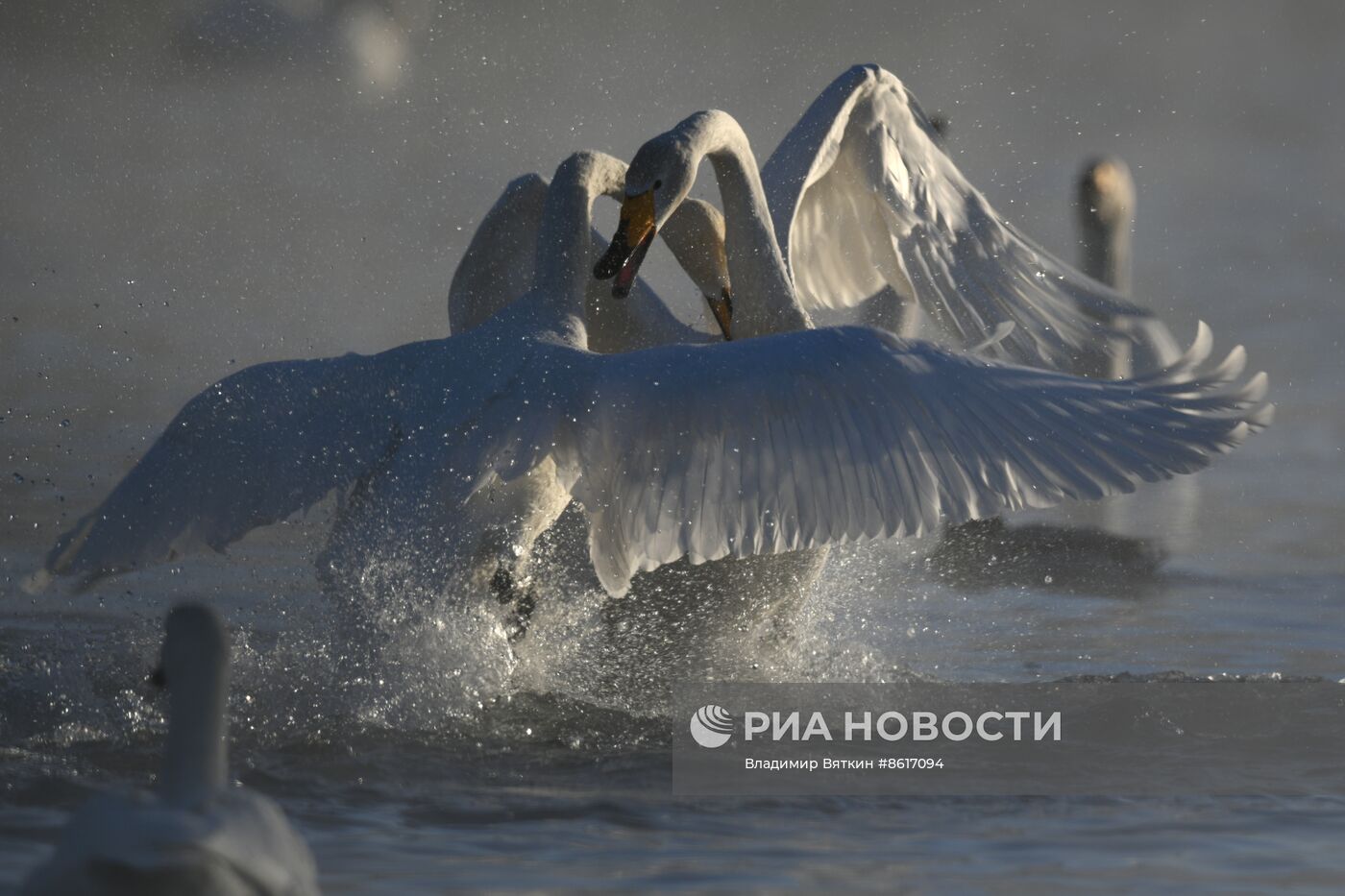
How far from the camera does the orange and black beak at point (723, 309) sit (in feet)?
27.1

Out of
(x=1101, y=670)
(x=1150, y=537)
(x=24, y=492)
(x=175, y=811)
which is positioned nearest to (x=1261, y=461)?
(x=1150, y=537)

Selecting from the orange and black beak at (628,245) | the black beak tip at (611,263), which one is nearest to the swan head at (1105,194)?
the orange and black beak at (628,245)

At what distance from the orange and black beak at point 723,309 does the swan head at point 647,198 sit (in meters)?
0.60

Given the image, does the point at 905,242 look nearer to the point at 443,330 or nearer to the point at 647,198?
the point at 647,198

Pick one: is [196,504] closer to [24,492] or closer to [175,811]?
[175,811]

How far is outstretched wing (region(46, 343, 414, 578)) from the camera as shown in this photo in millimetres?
6578

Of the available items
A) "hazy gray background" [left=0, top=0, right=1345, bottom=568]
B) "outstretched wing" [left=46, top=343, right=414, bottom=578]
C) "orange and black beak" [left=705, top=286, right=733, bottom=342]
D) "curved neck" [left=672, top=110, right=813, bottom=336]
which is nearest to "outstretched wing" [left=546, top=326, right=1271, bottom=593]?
"outstretched wing" [left=46, top=343, right=414, bottom=578]

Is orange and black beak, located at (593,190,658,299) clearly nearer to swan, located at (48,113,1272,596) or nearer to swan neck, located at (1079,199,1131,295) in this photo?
swan, located at (48,113,1272,596)

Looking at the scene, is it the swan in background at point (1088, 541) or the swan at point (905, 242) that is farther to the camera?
the swan at point (905, 242)

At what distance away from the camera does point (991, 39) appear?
2277cm

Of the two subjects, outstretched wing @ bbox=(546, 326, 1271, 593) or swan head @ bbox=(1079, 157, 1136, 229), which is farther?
swan head @ bbox=(1079, 157, 1136, 229)

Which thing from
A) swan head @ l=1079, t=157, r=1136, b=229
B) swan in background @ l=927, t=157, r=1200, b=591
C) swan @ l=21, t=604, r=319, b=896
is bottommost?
swan @ l=21, t=604, r=319, b=896

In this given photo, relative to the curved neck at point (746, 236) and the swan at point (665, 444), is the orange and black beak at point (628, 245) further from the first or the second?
the swan at point (665, 444)

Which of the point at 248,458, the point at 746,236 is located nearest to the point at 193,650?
the point at 248,458
